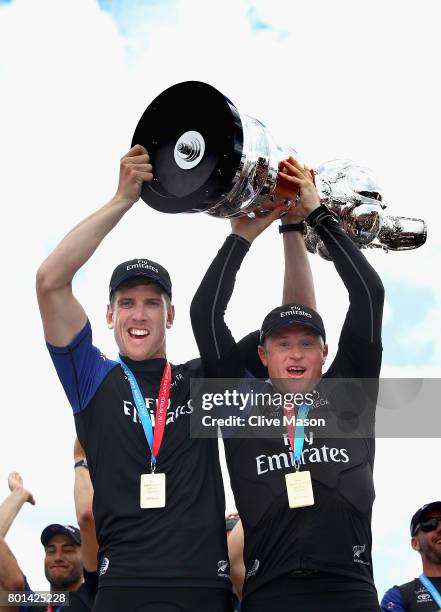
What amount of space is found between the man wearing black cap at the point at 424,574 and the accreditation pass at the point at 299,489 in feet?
10.1

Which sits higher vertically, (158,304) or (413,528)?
(158,304)

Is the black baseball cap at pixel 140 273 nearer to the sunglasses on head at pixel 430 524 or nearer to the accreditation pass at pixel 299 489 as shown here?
the accreditation pass at pixel 299 489

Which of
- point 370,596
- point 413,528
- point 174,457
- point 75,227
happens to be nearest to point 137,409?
point 174,457

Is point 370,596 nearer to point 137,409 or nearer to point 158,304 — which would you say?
point 137,409

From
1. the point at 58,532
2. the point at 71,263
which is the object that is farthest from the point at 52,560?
the point at 71,263

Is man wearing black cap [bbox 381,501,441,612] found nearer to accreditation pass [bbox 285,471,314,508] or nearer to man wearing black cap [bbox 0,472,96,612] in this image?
man wearing black cap [bbox 0,472,96,612]

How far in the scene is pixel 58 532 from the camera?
6539 millimetres

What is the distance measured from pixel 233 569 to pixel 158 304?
1.67 metres

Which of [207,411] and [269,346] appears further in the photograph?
[269,346]

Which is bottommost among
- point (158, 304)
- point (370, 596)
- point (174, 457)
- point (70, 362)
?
point (370, 596)

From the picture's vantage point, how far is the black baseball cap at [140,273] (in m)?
4.14

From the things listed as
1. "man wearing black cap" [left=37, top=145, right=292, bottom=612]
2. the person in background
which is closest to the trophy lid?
"man wearing black cap" [left=37, top=145, right=292, bottom=612]

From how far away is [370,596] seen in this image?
3502 millimetres

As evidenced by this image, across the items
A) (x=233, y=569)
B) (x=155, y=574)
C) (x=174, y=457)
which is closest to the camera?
(x=155, y=574)
